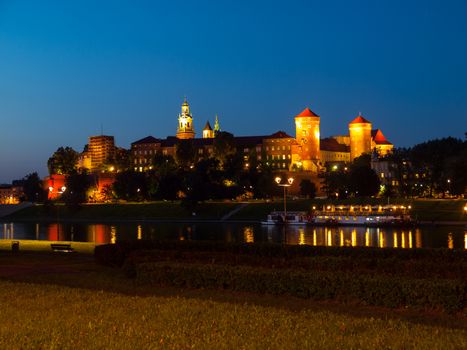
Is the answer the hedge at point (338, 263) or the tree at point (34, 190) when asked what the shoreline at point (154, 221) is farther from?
the hedge at point (338, 263)

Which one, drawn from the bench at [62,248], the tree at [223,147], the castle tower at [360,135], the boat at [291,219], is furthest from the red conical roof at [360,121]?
the bench at [62,248]

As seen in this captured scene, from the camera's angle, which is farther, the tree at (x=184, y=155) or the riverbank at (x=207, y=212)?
the tree at (x=184, y=155)

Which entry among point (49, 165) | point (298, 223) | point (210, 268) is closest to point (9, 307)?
point (210, 268)

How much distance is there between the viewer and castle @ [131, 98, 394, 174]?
435ft

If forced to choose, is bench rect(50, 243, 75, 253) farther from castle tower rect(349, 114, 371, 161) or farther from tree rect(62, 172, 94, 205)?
castle tower rect(349, 114, 371, 161)

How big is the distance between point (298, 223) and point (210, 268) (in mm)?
50976

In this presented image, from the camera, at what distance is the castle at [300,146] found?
133 meters

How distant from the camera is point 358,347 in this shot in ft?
27.7

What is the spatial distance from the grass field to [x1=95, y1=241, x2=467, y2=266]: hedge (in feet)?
15.1

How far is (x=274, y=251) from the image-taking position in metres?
18.4

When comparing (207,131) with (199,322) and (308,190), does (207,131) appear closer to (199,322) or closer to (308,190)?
(308,190)

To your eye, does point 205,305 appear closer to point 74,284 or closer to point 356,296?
point 356,296

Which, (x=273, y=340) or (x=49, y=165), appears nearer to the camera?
(x=273, y=340)

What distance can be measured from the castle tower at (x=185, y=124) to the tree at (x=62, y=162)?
32717 millimetres
